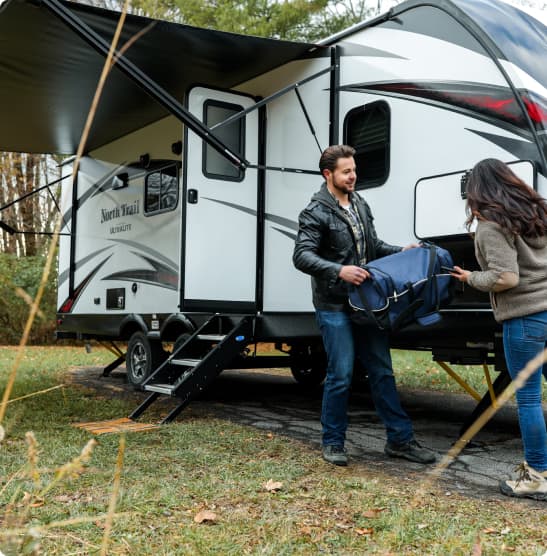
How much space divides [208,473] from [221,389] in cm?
431

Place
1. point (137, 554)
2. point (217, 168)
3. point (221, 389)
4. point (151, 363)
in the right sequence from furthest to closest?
point (221, 389), point (151, 363), point (217, 168), point (137, 554)

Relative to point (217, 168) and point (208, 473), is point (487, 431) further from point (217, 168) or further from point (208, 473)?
point (217, 168)

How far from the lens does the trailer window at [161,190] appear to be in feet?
23.6

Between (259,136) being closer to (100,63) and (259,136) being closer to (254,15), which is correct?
(100,63)

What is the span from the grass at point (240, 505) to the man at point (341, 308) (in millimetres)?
275

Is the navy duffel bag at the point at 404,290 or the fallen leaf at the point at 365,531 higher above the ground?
the navy duffel bag at the point at 404,290

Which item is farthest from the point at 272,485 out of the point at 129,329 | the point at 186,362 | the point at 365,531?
the point at 129,329

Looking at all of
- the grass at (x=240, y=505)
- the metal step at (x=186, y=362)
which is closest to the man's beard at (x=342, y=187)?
the grass at (x=240, y=505)

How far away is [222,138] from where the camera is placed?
6059 millimetres

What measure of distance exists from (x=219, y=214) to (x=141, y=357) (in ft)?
7.87

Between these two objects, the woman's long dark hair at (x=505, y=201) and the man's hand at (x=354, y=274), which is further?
the man's hand at (x=354, y=274)

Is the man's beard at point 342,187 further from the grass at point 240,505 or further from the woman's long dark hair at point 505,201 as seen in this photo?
the grass at point 240,505

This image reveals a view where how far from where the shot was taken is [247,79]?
632cm

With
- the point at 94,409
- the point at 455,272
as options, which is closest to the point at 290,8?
the point at 94,409
